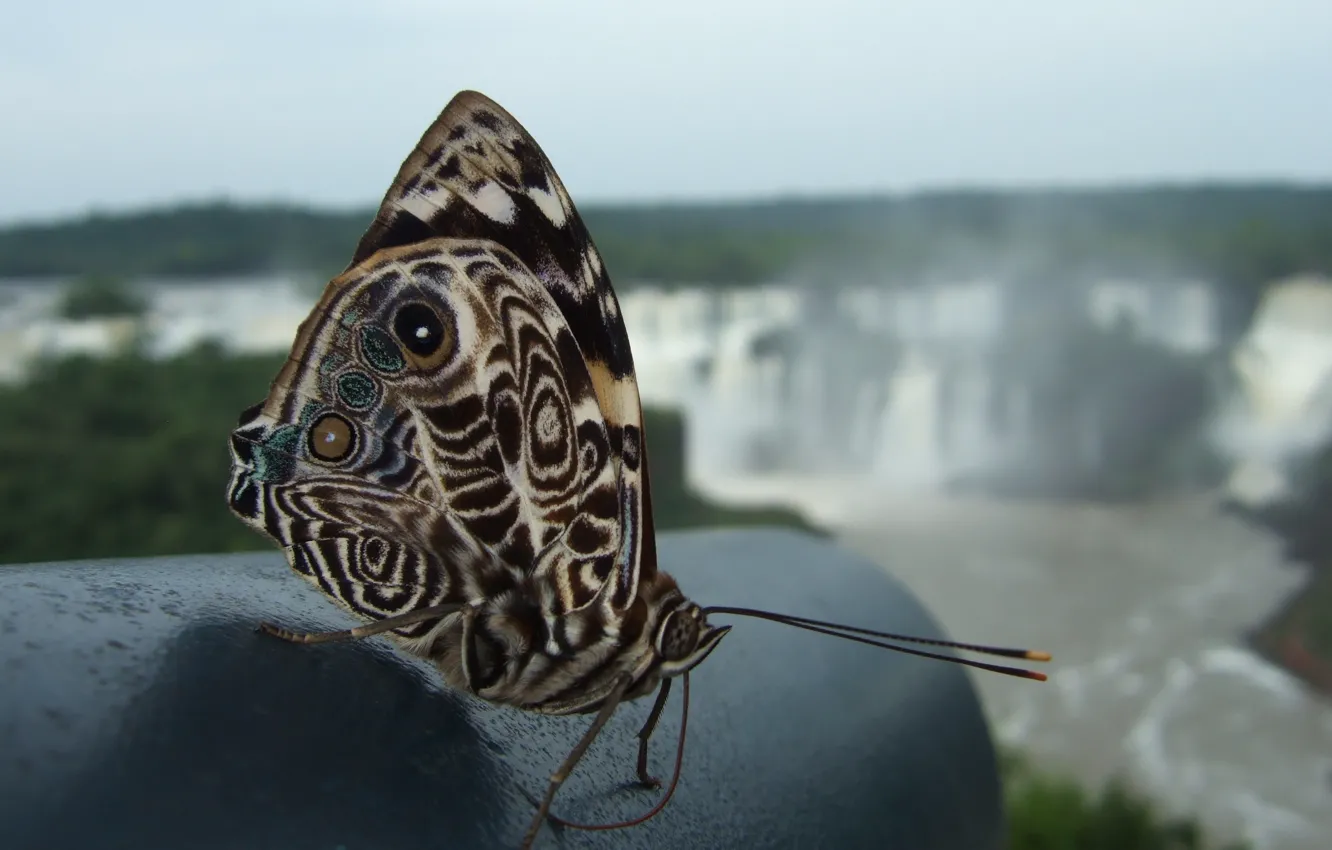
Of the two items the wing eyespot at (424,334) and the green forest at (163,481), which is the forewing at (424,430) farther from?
the green forest at (163,481)

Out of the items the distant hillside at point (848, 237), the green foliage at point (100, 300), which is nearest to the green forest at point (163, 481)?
the green foliage at point (100, 300)

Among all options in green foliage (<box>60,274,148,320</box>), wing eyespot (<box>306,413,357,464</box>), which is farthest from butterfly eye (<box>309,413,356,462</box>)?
green foliage (<box>60,274,148,320</box>)

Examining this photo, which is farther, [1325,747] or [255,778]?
[1325,747]

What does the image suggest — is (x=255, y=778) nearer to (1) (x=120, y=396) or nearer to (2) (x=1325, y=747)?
(2) (x=1325, y=747)

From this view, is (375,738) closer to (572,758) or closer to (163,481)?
(572,758)

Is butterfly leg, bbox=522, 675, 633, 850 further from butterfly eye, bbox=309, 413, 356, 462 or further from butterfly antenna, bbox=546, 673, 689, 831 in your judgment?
butterfly eye, bbox=309, 413, 356, 462

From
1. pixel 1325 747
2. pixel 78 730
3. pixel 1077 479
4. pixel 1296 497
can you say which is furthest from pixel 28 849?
pixel 1077 479
